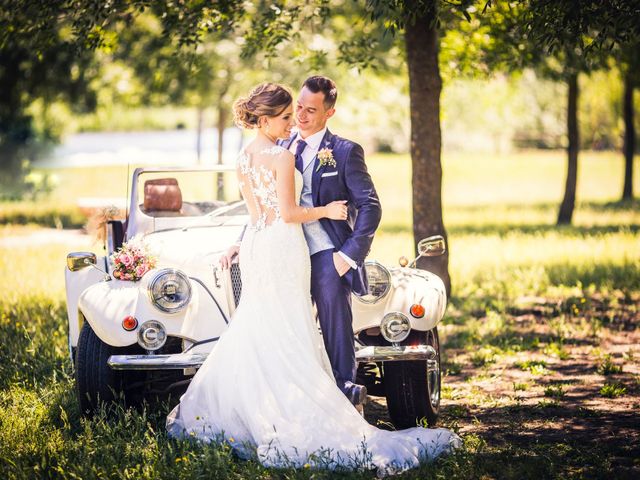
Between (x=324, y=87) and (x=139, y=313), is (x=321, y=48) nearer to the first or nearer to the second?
(x=324, y=87)

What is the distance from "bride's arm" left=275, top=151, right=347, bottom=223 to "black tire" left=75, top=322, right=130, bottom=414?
1443 mm

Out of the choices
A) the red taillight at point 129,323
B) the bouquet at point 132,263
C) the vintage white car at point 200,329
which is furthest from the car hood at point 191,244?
the red taillight at point 129,323

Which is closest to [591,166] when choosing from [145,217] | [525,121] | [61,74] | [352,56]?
[525,121]

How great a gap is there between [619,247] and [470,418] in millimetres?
8517

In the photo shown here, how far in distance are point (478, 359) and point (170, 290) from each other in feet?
11.3

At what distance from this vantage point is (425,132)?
30.9ft

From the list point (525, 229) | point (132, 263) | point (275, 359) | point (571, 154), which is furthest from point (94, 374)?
point (571, 154)

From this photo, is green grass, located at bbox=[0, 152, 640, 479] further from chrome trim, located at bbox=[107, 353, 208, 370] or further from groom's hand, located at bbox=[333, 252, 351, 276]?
groom's hand, located at bbox=[333, 252, 351, 276]

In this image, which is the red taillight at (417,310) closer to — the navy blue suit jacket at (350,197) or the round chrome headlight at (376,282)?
the round chrome headlight at (376,282)

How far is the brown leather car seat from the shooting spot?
282 inches

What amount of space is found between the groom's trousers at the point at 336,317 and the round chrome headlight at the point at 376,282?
44cm

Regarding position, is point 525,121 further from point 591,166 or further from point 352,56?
point 352,56

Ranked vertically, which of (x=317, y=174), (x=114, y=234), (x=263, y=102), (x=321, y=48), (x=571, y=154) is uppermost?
(x=321, y=48)

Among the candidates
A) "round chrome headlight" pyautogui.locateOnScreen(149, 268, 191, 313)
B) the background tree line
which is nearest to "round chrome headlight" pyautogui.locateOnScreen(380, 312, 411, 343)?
"round chrome headlight" pyautogui.locateOnScreen(149, 268, 191, 313)
